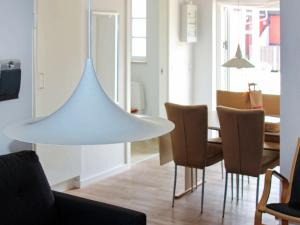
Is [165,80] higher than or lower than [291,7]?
lower

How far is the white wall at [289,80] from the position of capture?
3.66 meters

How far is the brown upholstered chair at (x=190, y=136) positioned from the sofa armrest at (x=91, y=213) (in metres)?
1.61

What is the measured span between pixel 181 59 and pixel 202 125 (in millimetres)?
2840

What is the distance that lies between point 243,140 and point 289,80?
60 cm

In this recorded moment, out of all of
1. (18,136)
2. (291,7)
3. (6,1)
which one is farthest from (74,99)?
(291,7)

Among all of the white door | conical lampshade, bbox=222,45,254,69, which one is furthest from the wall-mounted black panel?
the white door

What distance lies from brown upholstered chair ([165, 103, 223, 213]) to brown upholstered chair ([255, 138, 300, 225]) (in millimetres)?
955

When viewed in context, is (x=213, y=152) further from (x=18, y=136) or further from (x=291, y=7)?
(x=18, y=136)

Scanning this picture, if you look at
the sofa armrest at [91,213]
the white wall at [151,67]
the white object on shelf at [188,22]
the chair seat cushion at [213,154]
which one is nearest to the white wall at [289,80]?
the chair seat cushion at [213,154]

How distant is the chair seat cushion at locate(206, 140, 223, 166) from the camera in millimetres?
4367

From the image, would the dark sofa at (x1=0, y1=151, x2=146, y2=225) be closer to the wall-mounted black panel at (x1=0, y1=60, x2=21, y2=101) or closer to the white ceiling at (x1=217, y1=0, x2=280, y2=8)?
the wall-mounted black panel at (x1=0, y1=60, x2=21, y2=101)

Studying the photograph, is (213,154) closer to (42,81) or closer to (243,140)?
(243,140)

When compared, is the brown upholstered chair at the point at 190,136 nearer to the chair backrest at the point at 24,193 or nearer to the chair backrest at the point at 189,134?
the chair backrest at the point at 189,134

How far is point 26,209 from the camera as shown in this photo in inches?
102
